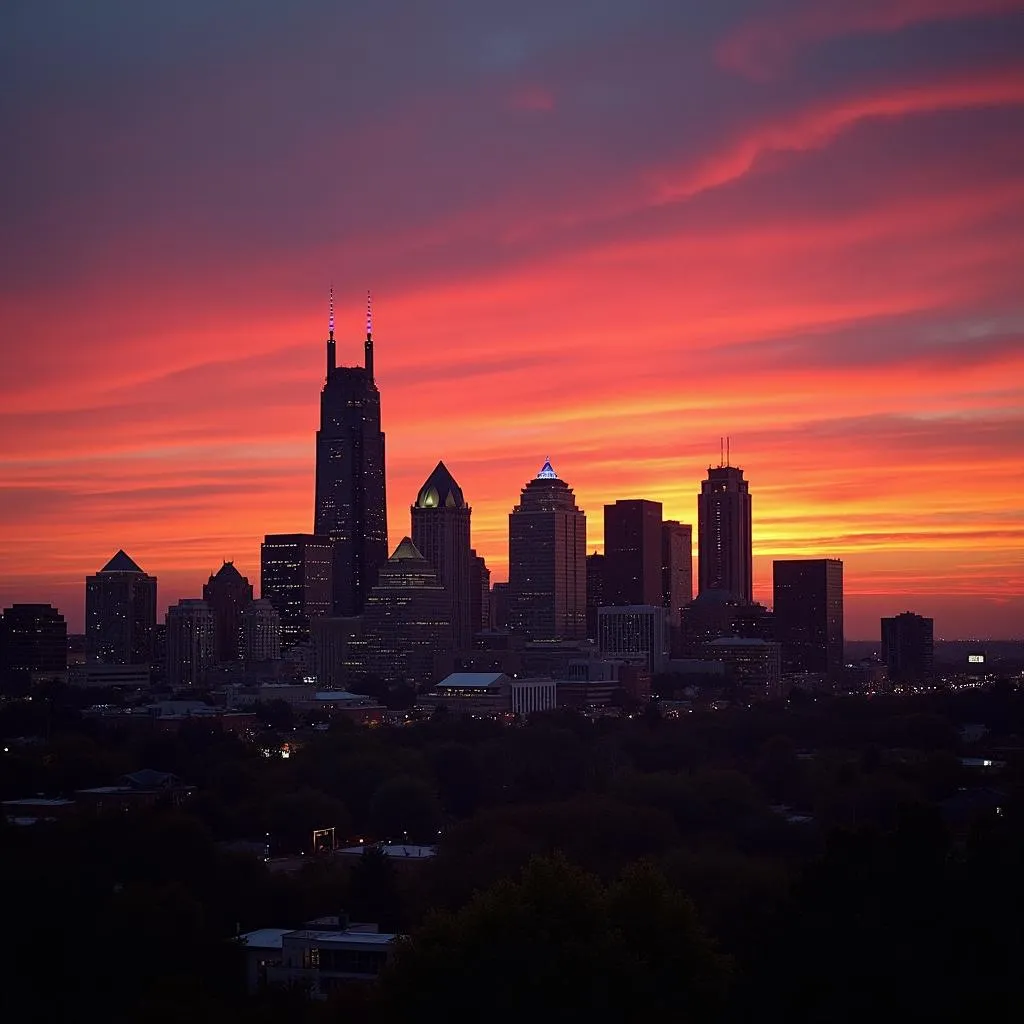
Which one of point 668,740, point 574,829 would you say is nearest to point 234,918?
point 574,829

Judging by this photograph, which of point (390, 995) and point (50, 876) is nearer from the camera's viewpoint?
point (390, 995)

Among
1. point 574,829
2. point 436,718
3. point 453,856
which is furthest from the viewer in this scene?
point 436,718

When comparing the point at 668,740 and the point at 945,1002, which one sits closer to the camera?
the point at 945,1002

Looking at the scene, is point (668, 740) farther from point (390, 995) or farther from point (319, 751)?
point (390, 995)

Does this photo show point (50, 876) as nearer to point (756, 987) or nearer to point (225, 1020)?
point (225, 1020)

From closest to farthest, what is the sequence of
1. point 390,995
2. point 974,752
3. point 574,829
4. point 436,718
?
1. point 390,995
2. point 574,829
3. point 974,752
4. point 436,718

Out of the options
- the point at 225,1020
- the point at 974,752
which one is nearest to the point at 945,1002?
the point at 225,1020
